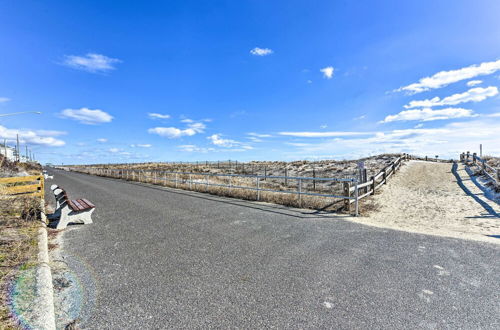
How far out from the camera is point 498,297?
292 cm

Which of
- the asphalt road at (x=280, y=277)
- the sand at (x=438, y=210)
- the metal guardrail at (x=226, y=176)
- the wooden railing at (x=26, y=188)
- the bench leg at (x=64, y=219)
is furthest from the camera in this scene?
the wooden railing at (x=26, y=188)

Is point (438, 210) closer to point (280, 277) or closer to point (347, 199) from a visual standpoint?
point (347, 199)

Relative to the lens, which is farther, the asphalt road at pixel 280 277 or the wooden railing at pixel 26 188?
the wooden railing at pixel 26 188

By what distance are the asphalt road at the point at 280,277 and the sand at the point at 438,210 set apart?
3.70 feet

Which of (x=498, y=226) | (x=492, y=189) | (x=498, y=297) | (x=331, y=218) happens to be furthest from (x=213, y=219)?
(x=492, y=189)

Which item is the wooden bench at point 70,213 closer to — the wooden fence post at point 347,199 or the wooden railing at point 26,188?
the wooden railing at point 26,188

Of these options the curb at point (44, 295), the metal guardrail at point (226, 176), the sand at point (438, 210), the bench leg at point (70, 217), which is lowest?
the sand at point (438, 210)

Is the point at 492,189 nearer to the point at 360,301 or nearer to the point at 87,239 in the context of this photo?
the point at 360,301

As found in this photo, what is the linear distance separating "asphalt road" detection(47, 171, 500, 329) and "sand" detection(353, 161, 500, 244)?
1127 millimetres

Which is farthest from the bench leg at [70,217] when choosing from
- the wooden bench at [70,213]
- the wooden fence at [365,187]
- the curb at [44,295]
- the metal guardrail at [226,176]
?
the wooden fence at [365,187]

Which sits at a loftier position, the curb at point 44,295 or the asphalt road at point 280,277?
the curb at point 44,295

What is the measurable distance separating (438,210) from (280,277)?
891 cm

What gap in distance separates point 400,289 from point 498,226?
6.04 meters

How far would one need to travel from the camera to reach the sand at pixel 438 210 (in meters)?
6.21
